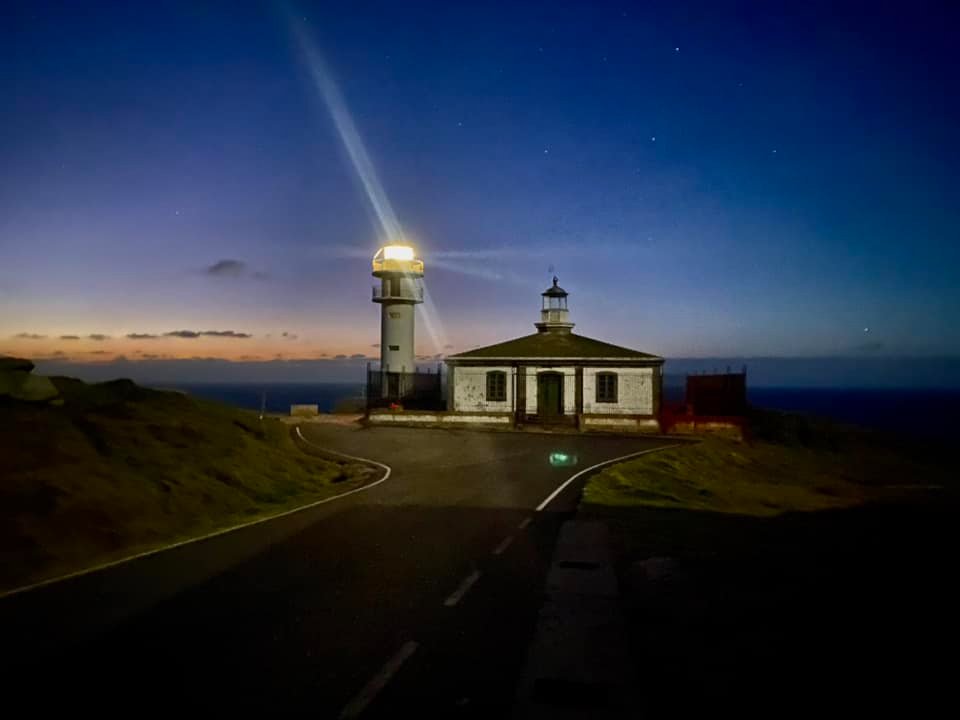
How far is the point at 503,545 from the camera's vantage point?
10.8 metres

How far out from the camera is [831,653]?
21.9ft

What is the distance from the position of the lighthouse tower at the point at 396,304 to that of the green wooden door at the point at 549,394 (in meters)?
11.1

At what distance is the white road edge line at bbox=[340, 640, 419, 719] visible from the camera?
17.1 ft

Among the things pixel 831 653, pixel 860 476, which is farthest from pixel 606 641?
pixel 860 476

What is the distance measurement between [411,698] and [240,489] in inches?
531

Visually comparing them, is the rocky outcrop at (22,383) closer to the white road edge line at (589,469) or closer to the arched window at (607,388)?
the white road edge line at (589,469)

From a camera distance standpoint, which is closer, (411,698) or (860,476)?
(411,698)

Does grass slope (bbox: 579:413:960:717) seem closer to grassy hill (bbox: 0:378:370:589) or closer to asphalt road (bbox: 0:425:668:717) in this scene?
asphalt road (bbox: 0:425:668:717)

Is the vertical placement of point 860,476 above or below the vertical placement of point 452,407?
below

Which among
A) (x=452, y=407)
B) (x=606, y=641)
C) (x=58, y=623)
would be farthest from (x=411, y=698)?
(x=452, y=407)

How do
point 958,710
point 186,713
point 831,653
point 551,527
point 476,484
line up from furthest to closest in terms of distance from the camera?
point 476,484 → point 551,527 → point 831,653 → point 958,710 → point 186,713

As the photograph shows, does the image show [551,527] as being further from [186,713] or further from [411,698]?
[186,713]

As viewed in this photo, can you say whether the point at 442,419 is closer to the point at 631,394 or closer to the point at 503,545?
the point at 631,394

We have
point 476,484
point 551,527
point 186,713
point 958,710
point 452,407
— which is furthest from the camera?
point 452,407
